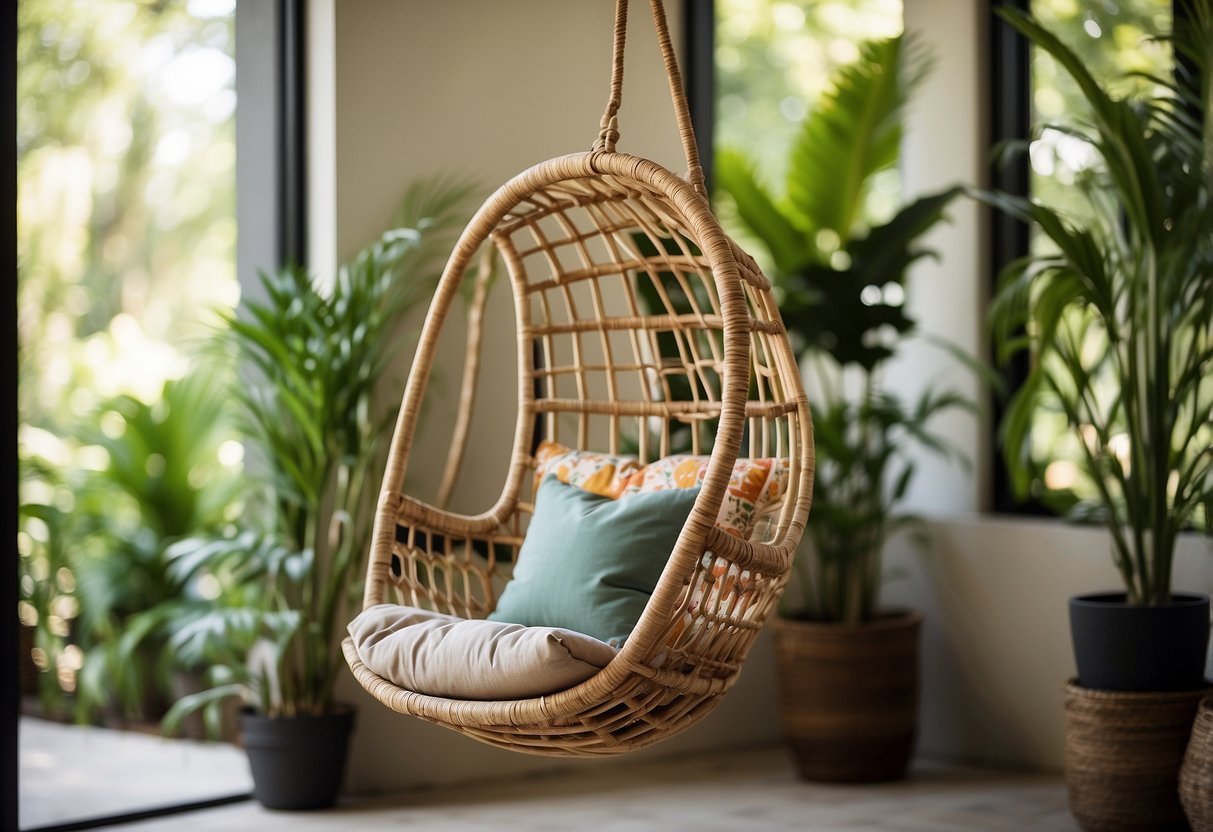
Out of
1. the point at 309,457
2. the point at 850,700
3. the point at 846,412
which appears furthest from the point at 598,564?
the point at 846,412

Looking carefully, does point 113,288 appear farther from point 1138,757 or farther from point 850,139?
→ point 1138,757

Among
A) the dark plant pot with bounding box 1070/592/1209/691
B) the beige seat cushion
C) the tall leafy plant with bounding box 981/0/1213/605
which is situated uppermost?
Answer: the tall leafy plant with bounding box 981/0/1213/605

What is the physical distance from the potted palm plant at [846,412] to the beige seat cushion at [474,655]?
1.46m

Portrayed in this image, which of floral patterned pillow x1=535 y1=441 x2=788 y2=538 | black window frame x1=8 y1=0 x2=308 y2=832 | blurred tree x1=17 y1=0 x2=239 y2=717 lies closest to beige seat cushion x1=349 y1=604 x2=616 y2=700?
floral patterned pillow x1=535 y1=441 x2=788 y2=538

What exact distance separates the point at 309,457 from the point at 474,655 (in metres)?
1.14

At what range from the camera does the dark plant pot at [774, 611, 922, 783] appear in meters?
3.33

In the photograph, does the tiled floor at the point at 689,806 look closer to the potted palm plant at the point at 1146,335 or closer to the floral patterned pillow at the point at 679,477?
the potted palm plant at the point at 1146,335

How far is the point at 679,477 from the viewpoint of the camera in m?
2.41

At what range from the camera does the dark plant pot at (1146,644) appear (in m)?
2.75

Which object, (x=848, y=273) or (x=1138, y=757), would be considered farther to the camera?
(x=848, y=273)

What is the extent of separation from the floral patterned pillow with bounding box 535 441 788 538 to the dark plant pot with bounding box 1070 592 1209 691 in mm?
844

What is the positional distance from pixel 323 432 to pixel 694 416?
2.83 ft

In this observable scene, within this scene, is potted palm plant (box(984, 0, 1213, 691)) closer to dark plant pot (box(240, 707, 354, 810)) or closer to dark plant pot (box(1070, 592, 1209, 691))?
dark plant pot (box(1070, 592, 1209, 691))

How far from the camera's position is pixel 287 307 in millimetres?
2959
